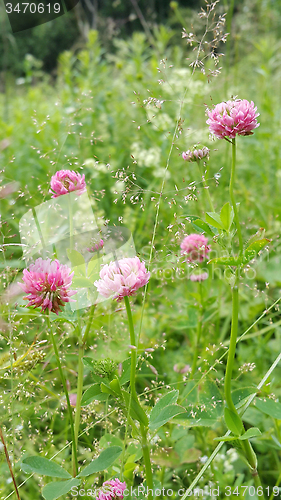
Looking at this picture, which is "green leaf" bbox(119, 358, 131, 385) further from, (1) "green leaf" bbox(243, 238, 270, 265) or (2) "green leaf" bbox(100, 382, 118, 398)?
(1) "green leaf" bbox(243, 238, 270, 265)

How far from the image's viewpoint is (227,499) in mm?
729

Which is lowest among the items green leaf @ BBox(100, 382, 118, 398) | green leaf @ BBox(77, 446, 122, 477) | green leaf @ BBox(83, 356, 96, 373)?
green leaf @ BBox(77, 446, 122, 477)

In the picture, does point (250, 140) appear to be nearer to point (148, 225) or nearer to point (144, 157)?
point (144, 157)

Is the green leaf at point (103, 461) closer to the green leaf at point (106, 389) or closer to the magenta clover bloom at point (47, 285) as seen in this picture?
the green leaf at point (106, 389)

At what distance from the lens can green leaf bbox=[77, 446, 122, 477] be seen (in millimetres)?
507

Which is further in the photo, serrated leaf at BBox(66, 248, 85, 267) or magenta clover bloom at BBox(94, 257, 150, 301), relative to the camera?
serrated leaf at BBox(66, 248, 85, 267)

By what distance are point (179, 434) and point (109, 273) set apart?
474 millimetres

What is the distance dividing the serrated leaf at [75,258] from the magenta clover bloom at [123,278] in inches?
5.0

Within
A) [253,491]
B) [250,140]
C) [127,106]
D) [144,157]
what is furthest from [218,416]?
[127,106]

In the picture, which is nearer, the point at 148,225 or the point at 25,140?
the point at 148,225

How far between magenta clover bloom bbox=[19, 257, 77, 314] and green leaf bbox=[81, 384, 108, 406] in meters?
0.13

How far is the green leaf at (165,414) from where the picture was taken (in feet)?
1.64

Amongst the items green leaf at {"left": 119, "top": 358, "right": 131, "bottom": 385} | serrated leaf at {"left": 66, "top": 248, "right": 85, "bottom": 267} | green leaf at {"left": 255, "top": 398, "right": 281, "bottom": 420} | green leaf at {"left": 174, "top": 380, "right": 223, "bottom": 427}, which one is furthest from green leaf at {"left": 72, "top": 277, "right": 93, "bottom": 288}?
green leaf at {"left": 255, "top": 398, "right": 281, "bottom": 420}

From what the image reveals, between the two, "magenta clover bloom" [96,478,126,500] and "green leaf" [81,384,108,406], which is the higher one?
"green leaf" [81,384,108,406]
